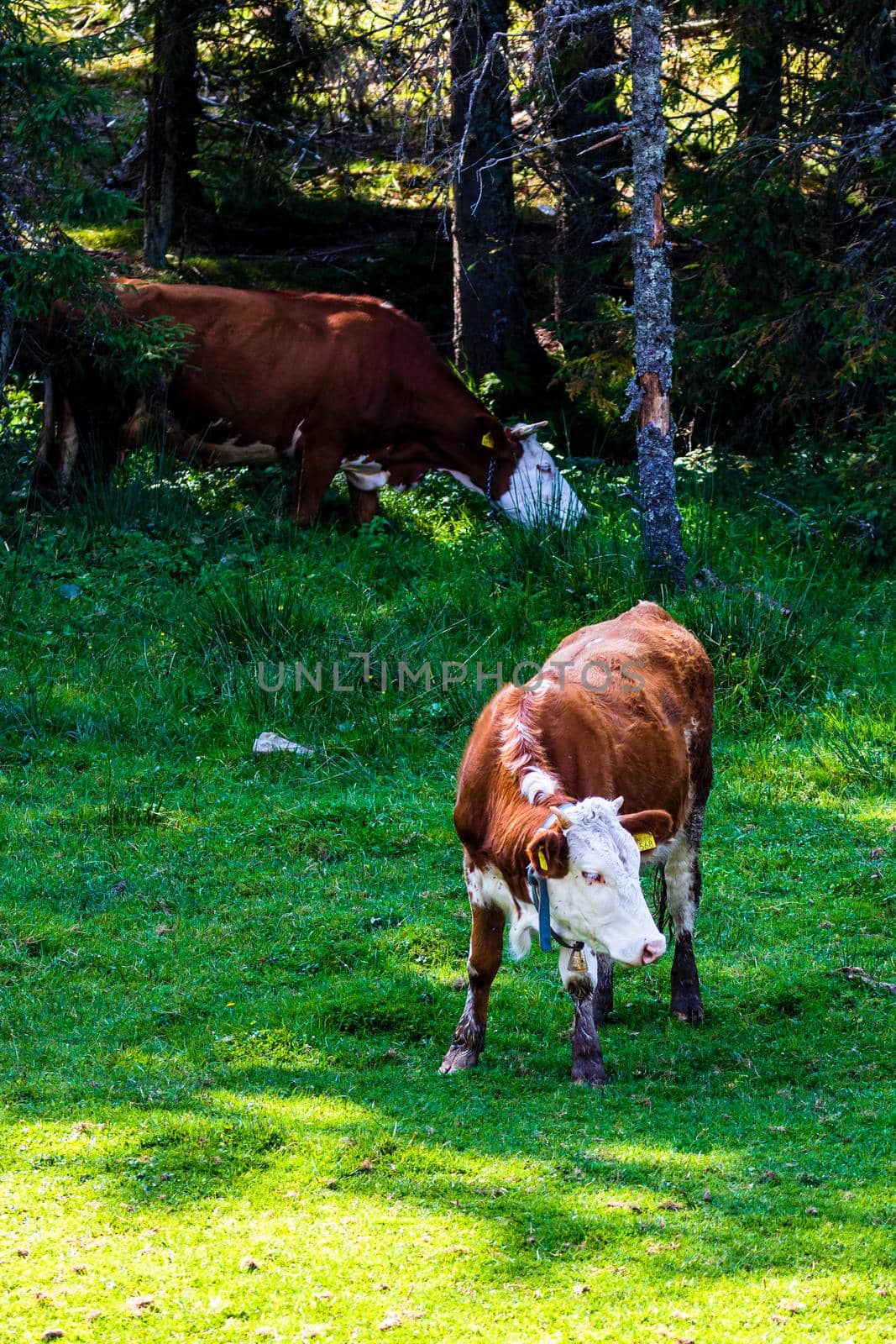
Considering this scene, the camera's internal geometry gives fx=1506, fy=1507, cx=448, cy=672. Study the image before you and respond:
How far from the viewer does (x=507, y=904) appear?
597 centimetres

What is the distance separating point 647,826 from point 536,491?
7780mm

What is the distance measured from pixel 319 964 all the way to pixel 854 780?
159 inches

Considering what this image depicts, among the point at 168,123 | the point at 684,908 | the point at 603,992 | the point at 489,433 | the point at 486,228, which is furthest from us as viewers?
the point at 168,123

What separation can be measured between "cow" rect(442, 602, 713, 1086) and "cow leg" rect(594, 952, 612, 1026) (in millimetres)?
11

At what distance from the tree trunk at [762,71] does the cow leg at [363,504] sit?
4.82m

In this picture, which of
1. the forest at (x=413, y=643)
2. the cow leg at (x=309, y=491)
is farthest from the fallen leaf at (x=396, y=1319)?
the cow leg at (x=309, y=491)

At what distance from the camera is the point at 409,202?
18250 mm

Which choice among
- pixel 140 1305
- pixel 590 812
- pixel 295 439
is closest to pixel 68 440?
pixel 295 439

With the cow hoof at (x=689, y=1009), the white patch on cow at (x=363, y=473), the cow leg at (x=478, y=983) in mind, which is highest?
the white patch on cow at (x=363, y=473)

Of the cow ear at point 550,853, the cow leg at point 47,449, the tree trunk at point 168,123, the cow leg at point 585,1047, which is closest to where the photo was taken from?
the cow ear at point 550,853

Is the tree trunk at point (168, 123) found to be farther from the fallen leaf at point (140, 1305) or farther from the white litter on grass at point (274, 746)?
the fallen leaf at point (140, 1305)

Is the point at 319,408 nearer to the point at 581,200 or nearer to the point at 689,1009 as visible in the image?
the point at 581,200

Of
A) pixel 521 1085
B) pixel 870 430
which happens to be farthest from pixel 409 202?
pixel 521 1085

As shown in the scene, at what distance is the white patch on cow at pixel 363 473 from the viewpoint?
1375cm
